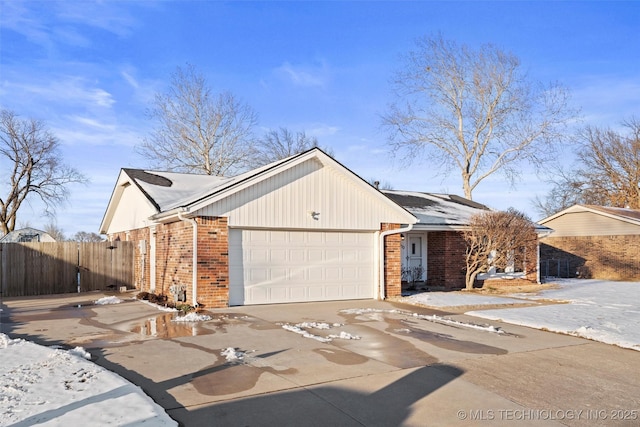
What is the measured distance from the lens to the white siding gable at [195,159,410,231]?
41.2 feet

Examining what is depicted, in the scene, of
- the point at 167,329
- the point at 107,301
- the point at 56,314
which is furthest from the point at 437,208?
the point at 56,314

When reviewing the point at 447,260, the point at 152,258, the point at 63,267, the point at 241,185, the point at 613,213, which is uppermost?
the point at 241,185

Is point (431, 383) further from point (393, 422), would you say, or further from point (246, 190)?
point (246, 190)

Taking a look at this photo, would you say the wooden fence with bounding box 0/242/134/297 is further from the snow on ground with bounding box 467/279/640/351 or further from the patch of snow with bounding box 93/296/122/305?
the snow on ground with bounding box 467/279/640/351

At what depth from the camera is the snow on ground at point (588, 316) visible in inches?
351

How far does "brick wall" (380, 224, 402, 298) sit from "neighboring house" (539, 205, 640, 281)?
1603 centimetres

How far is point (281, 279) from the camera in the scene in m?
13.1

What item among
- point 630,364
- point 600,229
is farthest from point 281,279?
point 600,229

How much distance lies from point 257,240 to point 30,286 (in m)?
8.67

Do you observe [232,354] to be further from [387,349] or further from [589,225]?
[589,225]

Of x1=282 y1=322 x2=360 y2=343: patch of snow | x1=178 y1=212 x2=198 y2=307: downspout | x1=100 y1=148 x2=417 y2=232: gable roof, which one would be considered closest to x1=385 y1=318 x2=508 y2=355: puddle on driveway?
x1=282 y1=322 x2=360 y2=343: patch of snow

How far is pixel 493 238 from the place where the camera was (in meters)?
16.7

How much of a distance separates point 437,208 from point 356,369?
14.3 meters

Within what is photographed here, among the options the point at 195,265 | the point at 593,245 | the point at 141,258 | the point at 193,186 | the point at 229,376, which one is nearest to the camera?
the point at 229,376
